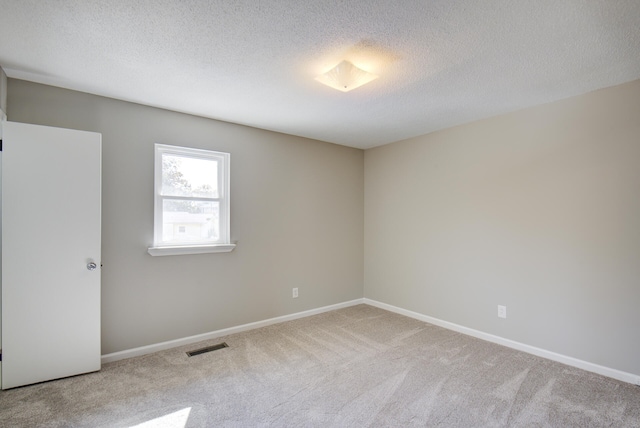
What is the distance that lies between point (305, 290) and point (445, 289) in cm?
177

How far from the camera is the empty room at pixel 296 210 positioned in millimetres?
1999

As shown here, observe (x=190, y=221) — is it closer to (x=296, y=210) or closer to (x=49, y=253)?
(x=49, y=253)

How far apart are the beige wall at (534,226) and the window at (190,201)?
236 cm

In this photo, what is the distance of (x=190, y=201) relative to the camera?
3.45 metres

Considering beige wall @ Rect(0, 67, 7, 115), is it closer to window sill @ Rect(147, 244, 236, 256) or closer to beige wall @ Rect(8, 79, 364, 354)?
beige wall @ Rect(8, 79, 364, 354)

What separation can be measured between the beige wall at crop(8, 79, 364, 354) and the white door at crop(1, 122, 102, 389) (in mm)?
275

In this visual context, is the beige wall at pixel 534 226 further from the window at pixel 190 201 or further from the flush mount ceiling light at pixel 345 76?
the window at pixel 190 201

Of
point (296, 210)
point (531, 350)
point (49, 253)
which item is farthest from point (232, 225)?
point (531, 350)

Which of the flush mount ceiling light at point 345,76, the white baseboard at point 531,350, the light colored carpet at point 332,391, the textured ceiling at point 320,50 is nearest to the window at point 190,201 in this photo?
the textured ceiling at point 320,50

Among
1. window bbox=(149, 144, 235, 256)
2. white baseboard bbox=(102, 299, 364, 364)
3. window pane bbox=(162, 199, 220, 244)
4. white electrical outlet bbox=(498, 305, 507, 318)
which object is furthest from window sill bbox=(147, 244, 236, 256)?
white electrical outlet bbox=(498, 305, 507, 318)

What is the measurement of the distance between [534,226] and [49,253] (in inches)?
168

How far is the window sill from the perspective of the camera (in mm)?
3125

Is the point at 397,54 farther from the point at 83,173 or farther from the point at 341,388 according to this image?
the point at 83,173

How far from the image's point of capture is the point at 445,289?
12.7ft
